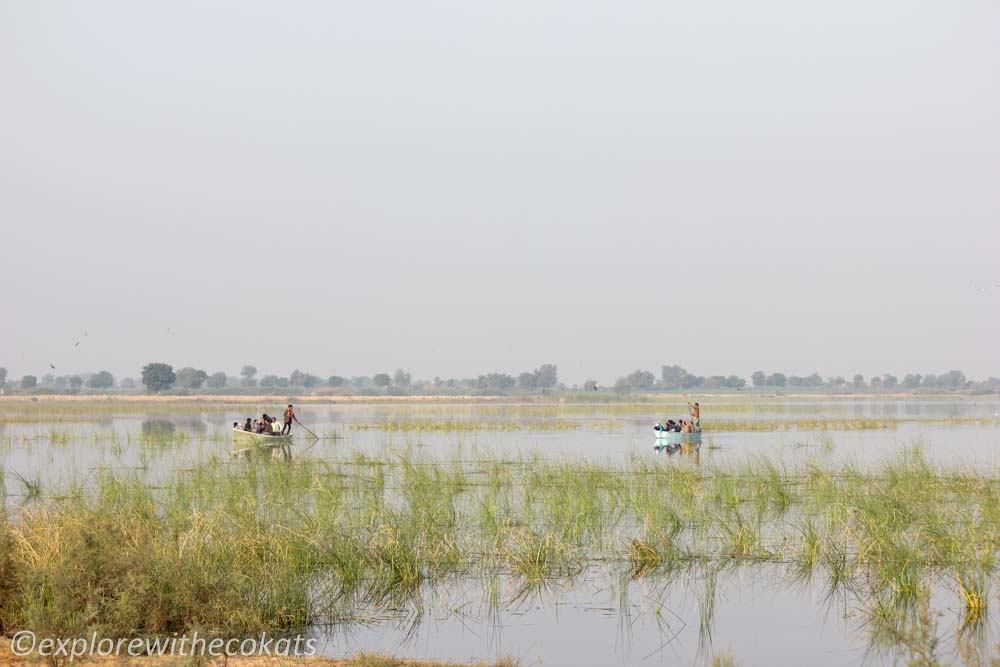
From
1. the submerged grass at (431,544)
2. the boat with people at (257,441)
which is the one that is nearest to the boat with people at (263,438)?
the boat with people at (257,441)

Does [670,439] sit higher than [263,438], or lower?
lower

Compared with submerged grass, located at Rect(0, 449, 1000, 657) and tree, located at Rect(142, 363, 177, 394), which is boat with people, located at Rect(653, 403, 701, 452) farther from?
tree, located at Rect(142, 363, 177, 394)

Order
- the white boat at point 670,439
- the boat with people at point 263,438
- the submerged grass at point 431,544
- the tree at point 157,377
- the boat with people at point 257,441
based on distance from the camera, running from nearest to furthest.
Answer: the submerged grass at point 431,544 → the boat with people at point 263,438 → the boat with people at point 257,441 → the white boat at point 670,439 → the tree at point 157,377

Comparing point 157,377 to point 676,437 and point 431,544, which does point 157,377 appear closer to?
point 676,437

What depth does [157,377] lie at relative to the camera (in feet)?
554

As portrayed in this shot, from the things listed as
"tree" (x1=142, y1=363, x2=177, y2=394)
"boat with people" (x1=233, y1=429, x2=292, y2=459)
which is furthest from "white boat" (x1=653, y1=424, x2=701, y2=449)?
"tree" (x1=142, y1=363, x2=177, y2=394)

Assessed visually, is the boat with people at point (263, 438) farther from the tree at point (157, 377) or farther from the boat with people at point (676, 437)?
the tree at point (157, 377)

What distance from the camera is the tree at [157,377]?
168125 millimetres

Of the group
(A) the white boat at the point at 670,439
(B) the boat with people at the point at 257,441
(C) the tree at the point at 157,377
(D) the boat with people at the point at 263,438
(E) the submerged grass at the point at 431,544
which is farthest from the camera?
(C) the tree at the point at 157,377

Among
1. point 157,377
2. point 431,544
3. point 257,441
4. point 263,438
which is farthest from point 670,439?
point 157,377

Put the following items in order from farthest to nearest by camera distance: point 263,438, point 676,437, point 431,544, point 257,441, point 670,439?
point 676,437 < point 670,439 < point 263,438 < point 257,441 < point 431,544

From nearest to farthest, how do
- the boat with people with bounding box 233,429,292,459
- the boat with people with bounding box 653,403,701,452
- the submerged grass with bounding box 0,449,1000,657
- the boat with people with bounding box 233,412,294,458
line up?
1. the submerged grass with bounding box 0,449,1000,657
2. the boat with people with bounding box 233,412,294,458
3. the boat with people with bounding box 233,429,292,459
4. the boat with people with bounding box 653,403,701,452

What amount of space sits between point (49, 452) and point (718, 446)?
2449cm

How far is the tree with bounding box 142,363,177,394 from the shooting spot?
552 ft
